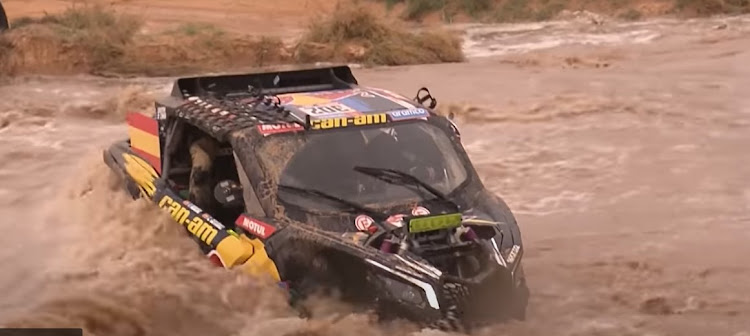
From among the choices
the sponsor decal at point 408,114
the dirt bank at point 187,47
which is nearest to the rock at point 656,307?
the sponsor decal at point 408,114

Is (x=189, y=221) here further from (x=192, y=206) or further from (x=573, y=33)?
(x=573, y=33)

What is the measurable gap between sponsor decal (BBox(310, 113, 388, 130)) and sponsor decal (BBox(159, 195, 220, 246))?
0.89m

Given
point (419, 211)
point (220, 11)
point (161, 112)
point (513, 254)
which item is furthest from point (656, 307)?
point (220, 11)

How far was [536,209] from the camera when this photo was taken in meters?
10.7

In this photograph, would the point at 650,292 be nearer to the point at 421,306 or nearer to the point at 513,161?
the point at 421,306

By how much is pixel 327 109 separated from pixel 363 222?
1.03 metres

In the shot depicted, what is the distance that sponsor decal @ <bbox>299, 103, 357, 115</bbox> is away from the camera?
721cm

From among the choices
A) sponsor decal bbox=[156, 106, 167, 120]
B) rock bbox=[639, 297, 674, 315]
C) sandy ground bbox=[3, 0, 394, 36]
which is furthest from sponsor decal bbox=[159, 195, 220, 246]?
sandy ground bbox=[3, 0, 394, 36]

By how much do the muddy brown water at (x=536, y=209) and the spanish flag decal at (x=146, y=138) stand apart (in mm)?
364

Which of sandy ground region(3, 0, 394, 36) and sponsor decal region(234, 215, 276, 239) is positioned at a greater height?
sponsor decal region(234, 215, 276, 239)

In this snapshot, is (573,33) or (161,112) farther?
(573,33)

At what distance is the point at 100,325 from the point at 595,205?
5671mm

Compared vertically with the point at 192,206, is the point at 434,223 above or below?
above

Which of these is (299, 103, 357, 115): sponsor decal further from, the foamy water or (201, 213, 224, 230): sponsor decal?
the foamy water
